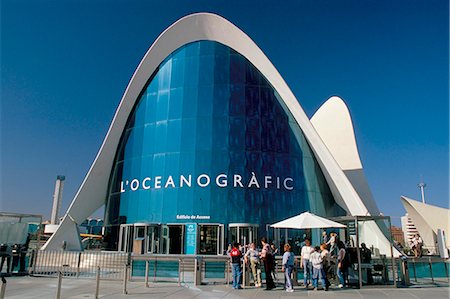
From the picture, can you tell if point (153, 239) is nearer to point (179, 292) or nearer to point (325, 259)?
point (179, 292)

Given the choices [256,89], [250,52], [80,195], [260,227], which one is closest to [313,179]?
[260,227]

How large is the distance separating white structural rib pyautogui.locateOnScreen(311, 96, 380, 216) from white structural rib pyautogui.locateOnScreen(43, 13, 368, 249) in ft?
18.3

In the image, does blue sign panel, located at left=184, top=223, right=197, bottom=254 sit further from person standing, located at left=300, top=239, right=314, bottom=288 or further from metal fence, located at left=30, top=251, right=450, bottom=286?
person standing, located at left=300, top=239, right=314, bottom=288

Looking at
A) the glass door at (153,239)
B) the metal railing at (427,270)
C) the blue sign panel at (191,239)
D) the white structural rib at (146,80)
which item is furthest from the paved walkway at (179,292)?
the white structural rib at (146,80)

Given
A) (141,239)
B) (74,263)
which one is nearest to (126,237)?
(141,239)

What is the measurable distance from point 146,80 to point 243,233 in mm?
14276

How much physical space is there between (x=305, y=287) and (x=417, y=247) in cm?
1296

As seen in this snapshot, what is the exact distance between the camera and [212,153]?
25.0 m

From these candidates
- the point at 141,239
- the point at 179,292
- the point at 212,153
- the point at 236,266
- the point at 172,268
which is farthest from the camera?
the point at 212,153

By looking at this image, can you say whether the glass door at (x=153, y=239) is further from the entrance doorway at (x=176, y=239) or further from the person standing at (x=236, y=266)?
the person standing at (x=236, y=266)

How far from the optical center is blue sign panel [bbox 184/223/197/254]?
23.4 metres

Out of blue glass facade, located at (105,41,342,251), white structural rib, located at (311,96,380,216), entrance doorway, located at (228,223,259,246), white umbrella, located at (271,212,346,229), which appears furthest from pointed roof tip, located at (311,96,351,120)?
white umbrella, located at (271,212,346,229)

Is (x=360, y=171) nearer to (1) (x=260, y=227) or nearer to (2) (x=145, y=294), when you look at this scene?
(1) (x=260, y=227)

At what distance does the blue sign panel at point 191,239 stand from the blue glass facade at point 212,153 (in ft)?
2.21
